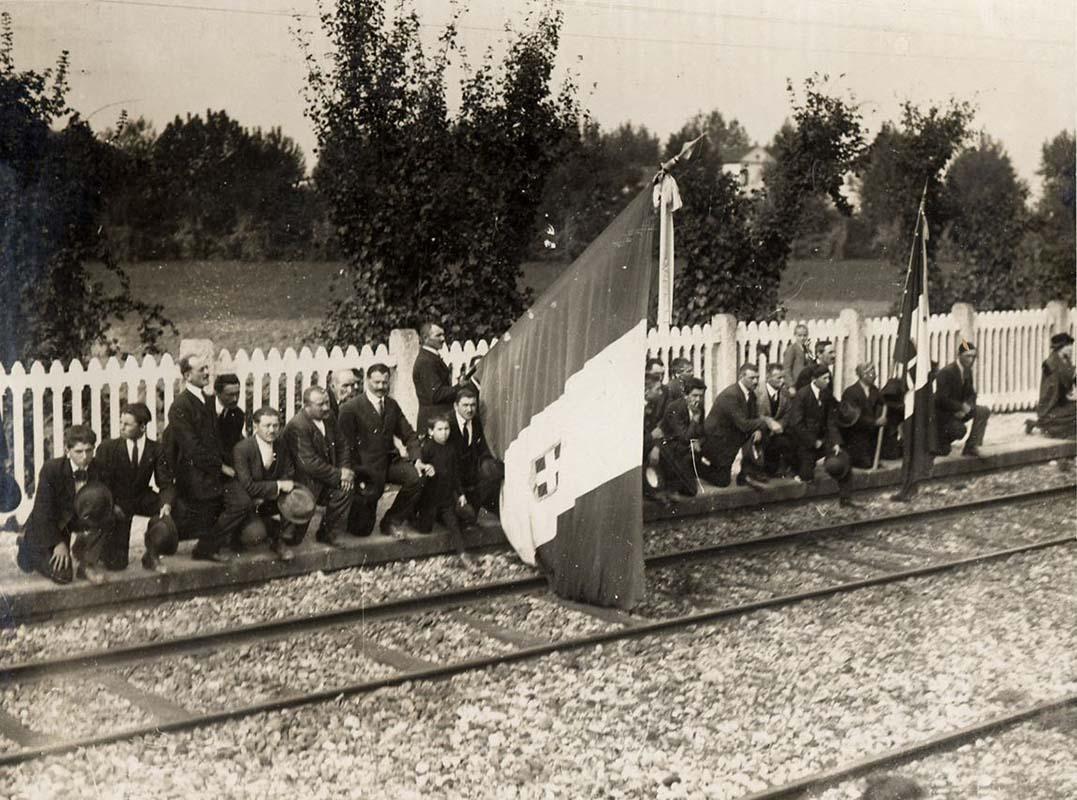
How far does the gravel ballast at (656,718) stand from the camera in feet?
16.3

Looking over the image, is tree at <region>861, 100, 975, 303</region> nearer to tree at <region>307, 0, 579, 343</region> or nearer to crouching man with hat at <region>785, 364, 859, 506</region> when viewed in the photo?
crouching man with hat at <region>785, 364, 859, 506</region>

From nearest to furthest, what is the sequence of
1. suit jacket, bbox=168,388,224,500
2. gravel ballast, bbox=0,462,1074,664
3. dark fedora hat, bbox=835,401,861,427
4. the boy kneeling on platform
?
gravel ballast, bbox=0,462,1074,664, suit jacket, bbox=168,388,224,500, the boy kneeling on platform, dark fedora hat, bbox=835,401,861,427

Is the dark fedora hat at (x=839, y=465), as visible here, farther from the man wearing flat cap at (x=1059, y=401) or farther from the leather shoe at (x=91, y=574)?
the leather shoe at (x=91, y=574)

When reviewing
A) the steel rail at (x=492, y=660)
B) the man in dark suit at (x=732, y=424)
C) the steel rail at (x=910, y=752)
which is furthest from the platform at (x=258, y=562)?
the steel rail at (x=910, y=752)

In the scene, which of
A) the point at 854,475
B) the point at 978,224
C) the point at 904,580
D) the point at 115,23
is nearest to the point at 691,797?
the point at 904,580

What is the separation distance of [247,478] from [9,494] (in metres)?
1.61

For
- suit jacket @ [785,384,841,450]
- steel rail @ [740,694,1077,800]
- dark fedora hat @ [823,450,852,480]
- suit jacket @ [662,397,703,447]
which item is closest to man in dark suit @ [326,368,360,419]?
suit jacket @ [662,397,703,447]

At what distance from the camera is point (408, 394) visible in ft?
30.0

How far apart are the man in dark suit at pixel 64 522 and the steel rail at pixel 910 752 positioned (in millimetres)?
3923

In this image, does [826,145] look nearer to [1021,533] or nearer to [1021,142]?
[1021,142]

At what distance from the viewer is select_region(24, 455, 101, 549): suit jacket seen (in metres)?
6.75

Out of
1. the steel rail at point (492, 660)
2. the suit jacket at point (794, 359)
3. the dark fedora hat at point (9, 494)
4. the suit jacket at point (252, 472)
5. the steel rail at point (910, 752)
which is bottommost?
the steel rail at point (910, 752)

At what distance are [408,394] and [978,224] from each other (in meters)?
6.35

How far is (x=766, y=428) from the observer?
9836mm
